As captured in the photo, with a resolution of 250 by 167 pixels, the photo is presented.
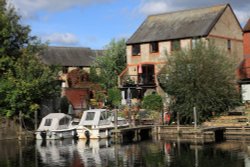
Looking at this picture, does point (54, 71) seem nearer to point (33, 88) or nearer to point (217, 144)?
point (33, 88)

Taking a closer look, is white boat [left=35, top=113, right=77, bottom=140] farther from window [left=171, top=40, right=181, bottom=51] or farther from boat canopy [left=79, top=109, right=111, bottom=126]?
window [left=171, top=40, right=181, bottom=51]

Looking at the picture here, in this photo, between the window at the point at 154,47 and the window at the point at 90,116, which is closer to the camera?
the window at the point at 90,116

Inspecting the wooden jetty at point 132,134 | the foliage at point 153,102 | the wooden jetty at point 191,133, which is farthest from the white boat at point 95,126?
the foliage at point 153,102

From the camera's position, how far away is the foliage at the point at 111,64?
76438mm

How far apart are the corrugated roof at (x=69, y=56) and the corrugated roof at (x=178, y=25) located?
62.2 ft

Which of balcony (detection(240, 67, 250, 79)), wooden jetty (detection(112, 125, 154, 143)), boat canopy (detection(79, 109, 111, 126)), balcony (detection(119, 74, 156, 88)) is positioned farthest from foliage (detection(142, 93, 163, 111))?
balcony (detection(240, 67, 250, 79))

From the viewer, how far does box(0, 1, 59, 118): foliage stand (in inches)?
2074

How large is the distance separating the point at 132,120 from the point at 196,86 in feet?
26.7

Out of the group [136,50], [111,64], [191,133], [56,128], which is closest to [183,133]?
[191,133]

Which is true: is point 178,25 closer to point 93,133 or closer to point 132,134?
point 132,134

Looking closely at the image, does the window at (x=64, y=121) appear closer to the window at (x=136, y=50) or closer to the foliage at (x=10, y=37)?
the foliage at (x=10, y=37)

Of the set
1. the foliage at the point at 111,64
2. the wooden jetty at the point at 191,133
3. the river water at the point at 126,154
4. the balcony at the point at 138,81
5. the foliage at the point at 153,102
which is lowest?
the river water at the point at 126,154

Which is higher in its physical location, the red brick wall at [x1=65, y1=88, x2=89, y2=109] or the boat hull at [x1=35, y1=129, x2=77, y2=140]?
the red brick wall at [x1=65, y1=88, x2=89, y2=109]

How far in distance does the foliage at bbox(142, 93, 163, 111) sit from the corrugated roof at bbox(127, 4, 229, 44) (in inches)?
379
